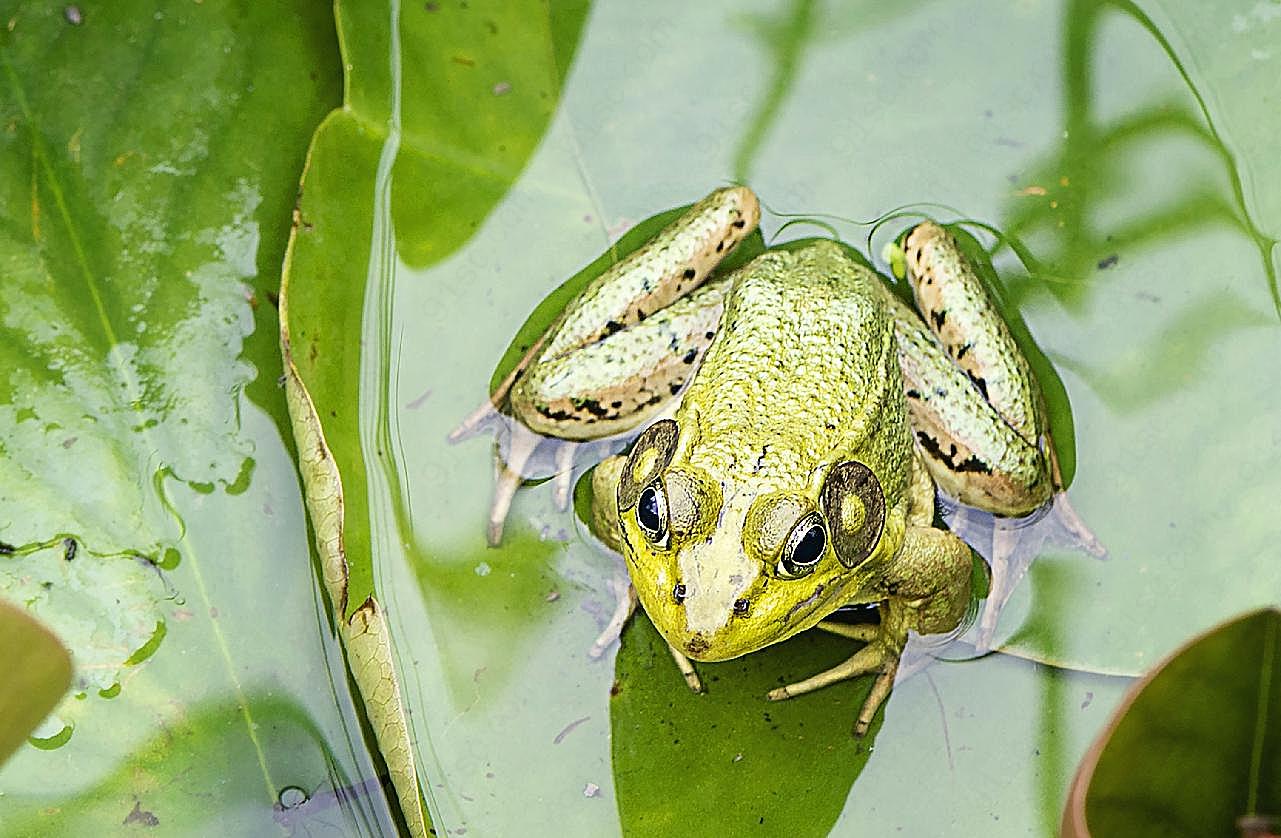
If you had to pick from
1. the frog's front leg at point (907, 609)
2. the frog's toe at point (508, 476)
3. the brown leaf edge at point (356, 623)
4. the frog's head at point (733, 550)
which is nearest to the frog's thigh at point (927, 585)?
the frog's front leg at point (907, 609)

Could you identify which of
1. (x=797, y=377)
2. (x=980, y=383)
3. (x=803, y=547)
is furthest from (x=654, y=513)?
(x=980, y=383)

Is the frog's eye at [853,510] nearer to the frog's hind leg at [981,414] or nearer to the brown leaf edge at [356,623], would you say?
the frog's hind leg at [981,414]

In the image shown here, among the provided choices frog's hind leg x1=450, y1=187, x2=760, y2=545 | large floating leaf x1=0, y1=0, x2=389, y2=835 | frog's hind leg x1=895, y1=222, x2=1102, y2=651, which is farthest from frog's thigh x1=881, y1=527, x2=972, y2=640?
large floating leaf x1=0, y1=0, x2=389, y2=835

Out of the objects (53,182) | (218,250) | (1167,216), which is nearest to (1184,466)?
(1167,216)

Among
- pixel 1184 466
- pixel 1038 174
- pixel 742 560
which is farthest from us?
pixel 1038 174

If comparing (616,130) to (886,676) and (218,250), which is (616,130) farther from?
(886,676)

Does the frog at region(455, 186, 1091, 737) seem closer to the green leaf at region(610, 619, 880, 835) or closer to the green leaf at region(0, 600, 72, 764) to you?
the green leaf at region(610, 619, 880, 835)

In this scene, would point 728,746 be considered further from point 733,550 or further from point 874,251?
point 874,251
